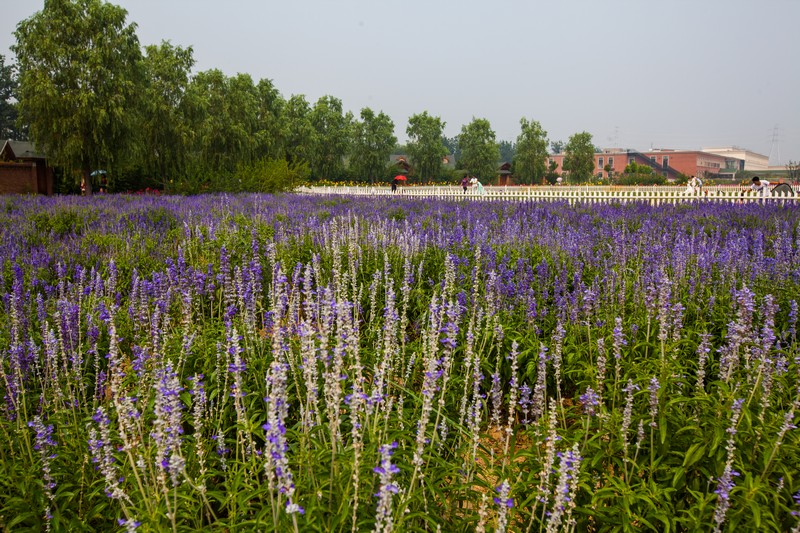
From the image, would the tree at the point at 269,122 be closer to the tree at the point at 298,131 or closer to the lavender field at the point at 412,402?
the tree at the point at 298,131

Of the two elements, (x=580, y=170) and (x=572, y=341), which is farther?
(x=580, y=170)

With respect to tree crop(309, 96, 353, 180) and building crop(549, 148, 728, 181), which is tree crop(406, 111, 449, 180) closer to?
tree crop(309, 96, 353, 180)

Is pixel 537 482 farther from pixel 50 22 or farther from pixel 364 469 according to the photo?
pixel 50 22

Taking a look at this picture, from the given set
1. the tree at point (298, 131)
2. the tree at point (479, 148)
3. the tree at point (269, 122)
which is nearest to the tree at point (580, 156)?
the tree at point (479, 148)

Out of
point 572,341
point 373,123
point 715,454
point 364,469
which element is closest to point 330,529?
point 364,469

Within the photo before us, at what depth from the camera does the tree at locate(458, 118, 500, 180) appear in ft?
266

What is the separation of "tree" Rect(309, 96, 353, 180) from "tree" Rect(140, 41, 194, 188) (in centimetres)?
3436

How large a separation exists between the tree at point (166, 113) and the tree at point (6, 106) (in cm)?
5920

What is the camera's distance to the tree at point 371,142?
72188mm

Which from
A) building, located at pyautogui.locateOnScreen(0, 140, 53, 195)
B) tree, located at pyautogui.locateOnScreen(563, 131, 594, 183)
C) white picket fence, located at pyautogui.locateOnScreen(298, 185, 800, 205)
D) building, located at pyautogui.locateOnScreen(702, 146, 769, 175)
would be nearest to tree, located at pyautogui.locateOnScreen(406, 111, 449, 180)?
tree, located at pyautogui.locateOnScreen(563, 131, 594, 183)

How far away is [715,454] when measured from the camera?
2.93 m

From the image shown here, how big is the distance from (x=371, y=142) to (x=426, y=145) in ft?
31.3

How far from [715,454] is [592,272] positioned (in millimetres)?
4650

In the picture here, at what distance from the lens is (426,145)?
77.9 meters
